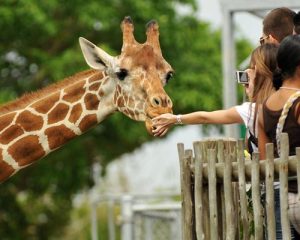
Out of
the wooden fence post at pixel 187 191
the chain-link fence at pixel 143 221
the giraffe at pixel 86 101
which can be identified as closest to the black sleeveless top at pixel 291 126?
the wooden fence post at pixel 187 191

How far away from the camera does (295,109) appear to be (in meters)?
8.02

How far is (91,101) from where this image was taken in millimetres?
11359

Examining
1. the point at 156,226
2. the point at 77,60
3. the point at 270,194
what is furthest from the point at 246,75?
the point at 77,60

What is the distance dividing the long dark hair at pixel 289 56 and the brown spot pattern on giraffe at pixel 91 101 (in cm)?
334

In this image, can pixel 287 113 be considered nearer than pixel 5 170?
Yes

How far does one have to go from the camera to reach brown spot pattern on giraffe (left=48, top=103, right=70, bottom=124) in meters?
11.5

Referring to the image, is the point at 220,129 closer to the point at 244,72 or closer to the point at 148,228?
the point at 148,228

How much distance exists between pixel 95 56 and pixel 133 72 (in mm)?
359

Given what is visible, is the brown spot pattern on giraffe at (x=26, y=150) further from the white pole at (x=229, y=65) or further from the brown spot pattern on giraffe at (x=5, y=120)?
the white pole at (x=229, y=65)

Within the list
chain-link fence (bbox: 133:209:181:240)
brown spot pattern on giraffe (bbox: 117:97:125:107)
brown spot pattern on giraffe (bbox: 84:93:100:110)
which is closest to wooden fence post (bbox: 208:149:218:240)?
brown spot pattern on giraffe (bbox: 117:97:125:107)

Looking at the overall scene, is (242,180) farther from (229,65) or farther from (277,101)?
(229,65)

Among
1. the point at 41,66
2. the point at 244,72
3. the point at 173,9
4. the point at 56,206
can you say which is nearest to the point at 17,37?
the point at 41,66

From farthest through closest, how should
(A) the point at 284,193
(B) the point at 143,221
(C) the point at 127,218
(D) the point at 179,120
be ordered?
(B) the point at 143,221 → (C) the point at 127,218 → (D) the point at 179,120 → (A) the point at 284,193

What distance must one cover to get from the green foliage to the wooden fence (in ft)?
53.6
